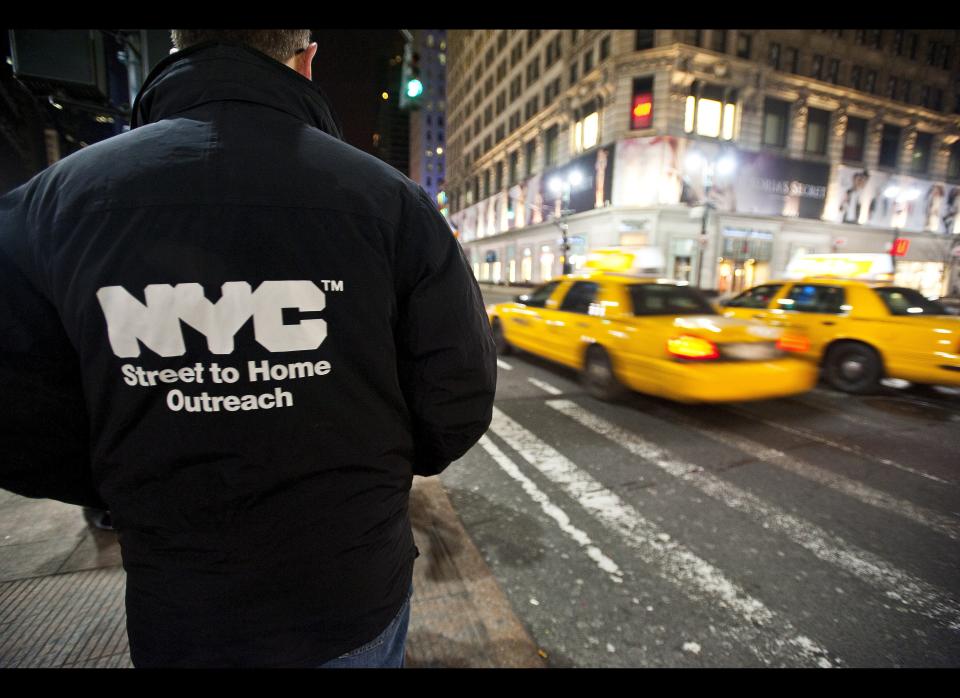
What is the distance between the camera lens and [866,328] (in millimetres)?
6102

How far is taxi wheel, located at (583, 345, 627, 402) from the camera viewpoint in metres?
5.89

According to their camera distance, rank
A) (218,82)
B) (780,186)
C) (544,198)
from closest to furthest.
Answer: (218,82)
(780,186)
(544,198)

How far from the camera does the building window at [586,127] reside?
1163 inches

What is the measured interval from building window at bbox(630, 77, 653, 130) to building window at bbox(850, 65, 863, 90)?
14.8 metres

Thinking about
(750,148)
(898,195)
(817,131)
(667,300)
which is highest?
(817,131)

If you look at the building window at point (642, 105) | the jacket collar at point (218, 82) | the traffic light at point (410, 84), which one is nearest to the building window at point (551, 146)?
the building window at point (642, 105)

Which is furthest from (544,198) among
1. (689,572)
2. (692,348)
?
(689,572)

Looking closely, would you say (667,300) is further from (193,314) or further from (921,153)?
(921,153)

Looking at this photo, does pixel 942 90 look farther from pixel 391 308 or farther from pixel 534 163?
pixel 391 308

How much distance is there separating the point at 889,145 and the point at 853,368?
3669cm

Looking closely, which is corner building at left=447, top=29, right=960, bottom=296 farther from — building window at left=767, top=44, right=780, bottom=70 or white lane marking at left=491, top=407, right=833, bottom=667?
white lane marking at left=491, top=407, right=833, bottom=667

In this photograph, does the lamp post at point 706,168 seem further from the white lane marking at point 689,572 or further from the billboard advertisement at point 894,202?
the white lane marking at point 689,572

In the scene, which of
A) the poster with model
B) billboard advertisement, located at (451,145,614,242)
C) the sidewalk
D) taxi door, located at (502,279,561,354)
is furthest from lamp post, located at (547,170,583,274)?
the sidewalk
